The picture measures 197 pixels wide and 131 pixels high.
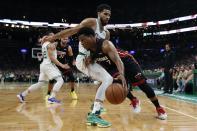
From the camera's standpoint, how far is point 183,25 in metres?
48.6

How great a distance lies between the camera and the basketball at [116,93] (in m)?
4.79

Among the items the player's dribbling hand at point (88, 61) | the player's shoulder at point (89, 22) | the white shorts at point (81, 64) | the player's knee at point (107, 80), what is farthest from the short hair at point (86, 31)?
the white shorts at point (81, 64)

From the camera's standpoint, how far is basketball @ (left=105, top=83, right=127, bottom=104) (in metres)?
4.79

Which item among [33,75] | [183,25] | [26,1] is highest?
[26,1]

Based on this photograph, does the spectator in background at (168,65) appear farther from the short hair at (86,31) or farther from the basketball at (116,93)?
the basketball at (116,93)

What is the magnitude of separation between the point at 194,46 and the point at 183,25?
480 cm

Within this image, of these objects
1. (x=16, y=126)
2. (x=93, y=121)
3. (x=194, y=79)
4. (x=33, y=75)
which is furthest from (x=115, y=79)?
(x=33, y=75)

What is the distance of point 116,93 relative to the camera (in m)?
4.79

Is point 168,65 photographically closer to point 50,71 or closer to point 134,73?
point 50,71

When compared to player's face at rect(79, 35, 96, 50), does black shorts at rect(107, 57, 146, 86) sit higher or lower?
lower

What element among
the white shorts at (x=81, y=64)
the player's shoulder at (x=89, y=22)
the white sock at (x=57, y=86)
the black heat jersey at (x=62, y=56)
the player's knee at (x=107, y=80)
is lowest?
the white sock at (x=57, y=86)

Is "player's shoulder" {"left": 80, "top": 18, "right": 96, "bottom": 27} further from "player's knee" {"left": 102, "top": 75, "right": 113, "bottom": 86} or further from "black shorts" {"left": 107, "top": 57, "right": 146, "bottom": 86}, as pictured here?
"black shorts" {"left": 107, "top": 57, "right": 146, "bottom": 86}

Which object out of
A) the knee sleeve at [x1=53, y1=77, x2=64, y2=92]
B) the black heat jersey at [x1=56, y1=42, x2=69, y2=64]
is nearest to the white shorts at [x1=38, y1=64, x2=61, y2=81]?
the knee sleeve at [x1=53, y1=77, x2=64, y2=92]

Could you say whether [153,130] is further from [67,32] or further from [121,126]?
[67,32]
